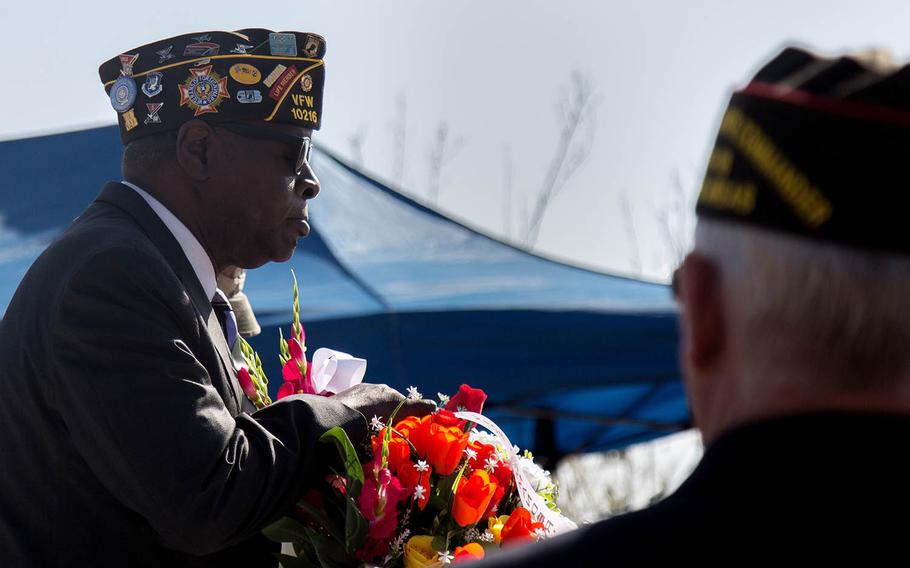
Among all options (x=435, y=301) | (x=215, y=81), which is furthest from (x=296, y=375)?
(x=435, y=301)

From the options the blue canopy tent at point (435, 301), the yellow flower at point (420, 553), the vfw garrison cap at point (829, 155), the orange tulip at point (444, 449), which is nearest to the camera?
the vfw garrison cap at point (829, 155)

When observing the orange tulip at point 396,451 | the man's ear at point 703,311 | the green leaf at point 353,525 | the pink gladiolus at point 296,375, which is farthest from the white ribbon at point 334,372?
the man's ear at point 703,311

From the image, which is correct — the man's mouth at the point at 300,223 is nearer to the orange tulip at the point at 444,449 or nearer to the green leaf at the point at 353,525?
the orange tulip at the point at 444,449

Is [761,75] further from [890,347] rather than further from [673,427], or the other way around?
[673,427]

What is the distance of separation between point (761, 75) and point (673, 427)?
262 inches

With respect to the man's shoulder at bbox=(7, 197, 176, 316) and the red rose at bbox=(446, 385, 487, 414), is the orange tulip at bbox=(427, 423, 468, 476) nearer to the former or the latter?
the red rose at bbox=(446, 385, 487, 414)

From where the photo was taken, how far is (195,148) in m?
2.85

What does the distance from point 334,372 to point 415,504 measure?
388 mm

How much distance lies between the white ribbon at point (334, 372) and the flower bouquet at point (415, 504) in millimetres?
169

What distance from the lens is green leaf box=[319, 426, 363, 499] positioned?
2.40 metres

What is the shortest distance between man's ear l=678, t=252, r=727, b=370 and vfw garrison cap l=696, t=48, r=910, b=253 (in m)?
0.06

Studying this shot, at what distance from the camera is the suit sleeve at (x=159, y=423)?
7.49 ft

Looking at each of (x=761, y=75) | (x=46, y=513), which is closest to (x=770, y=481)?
(x=761, y=75)

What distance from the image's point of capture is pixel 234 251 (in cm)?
283
